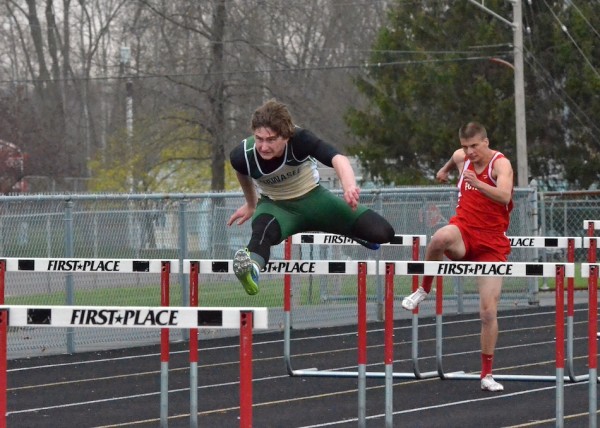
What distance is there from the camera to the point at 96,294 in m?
15.7

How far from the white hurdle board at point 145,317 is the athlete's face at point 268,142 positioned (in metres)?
2.67

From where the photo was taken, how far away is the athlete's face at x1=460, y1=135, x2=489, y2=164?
10.4 m

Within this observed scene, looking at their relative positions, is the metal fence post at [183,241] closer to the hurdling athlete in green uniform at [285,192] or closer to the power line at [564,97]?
the hurdling athlete in green uniform at [285,192]

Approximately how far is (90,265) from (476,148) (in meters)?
3.35

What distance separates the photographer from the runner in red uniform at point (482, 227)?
10.4 m

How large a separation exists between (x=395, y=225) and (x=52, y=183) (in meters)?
24.7

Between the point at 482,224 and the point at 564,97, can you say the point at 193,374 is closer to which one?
the point at 482,224

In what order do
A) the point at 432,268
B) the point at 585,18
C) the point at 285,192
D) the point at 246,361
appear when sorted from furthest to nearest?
the point at 585,18
the point at 285,192
the point at 432,268
the point at 246,361

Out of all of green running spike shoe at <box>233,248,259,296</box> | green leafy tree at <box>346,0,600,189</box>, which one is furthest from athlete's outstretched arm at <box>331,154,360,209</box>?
green leafy tree at <box>346,0,600,189</box>

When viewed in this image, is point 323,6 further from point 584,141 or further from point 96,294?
point 96,294

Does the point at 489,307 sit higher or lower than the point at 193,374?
higher

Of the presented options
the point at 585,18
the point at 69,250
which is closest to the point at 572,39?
the point at 585,18

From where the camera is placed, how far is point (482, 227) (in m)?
10.6

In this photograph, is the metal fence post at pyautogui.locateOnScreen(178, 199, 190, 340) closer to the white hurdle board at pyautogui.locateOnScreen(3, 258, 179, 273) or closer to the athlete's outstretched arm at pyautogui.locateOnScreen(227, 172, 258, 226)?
the athlete's outstretched arm at pyautogui.locateOnScreen(227, 172, 258, 226)
